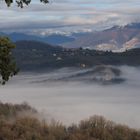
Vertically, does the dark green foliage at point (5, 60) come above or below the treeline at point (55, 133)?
above

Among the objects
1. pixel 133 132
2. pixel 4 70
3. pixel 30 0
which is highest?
pixel 30 0

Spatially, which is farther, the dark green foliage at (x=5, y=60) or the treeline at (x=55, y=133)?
the treeline at (x=55, y=133)

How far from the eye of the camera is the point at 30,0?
104 ft

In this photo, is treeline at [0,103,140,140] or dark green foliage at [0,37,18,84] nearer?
dark green foliage at [0,37,18,84]

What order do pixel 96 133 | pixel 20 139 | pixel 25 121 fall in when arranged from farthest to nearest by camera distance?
pixel 25 121
pixel 96 133
pixel 20 139

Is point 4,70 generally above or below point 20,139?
above

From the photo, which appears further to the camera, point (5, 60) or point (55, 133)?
point (55, 133)

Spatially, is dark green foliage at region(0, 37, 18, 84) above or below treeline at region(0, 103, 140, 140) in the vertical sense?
above

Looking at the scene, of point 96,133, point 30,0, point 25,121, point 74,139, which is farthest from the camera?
point 25,121

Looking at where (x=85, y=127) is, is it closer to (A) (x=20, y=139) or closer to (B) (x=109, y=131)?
(B) (x=109, y=131)

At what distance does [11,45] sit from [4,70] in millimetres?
1546

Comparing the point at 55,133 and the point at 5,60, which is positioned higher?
the point at 5,60

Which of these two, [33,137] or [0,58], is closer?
[0,58]

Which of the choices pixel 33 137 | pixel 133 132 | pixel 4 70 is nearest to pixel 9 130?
pixel 33 137
